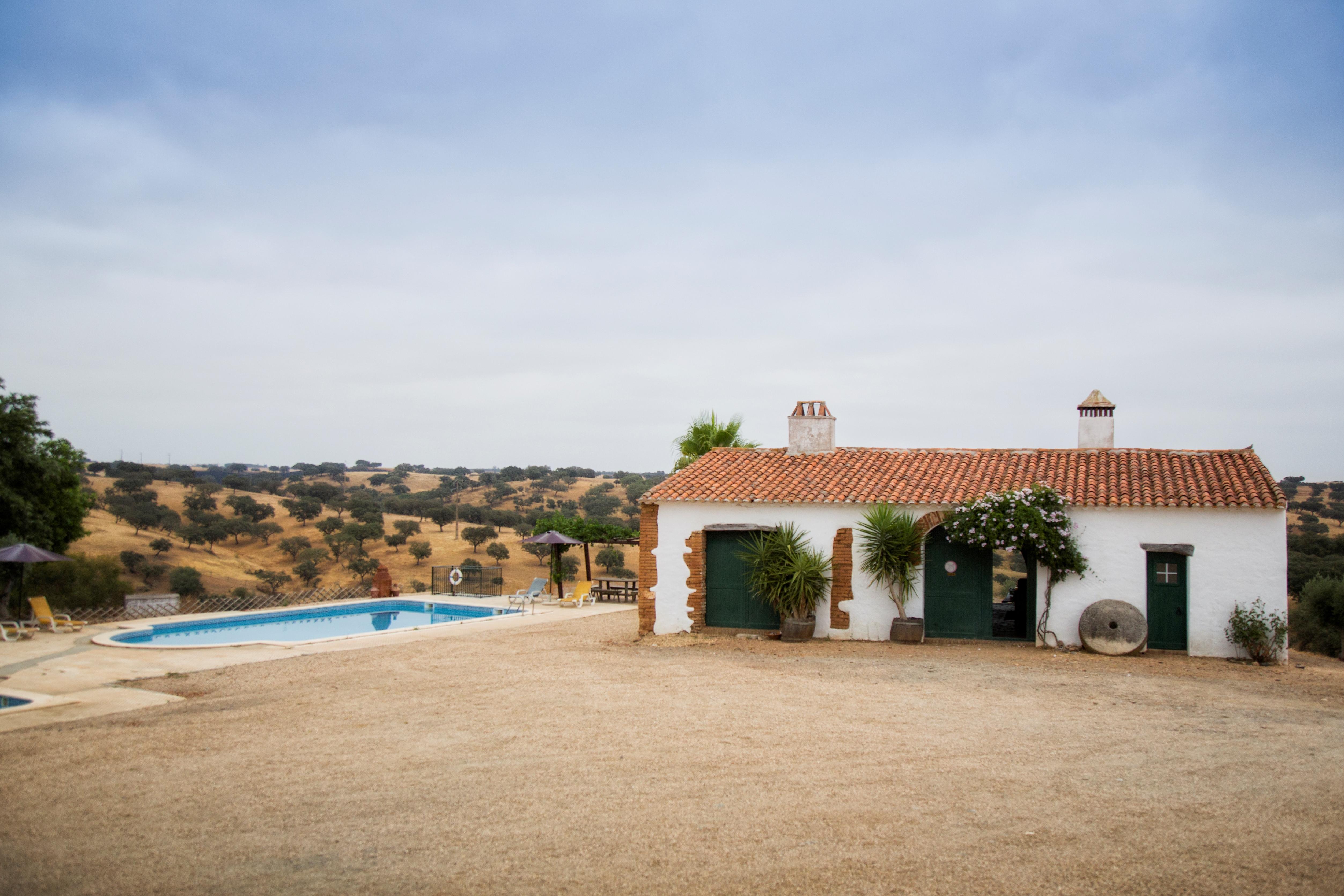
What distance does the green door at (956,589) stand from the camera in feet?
49.8

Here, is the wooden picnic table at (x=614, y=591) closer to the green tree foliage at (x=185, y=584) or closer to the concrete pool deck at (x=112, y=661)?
the concrete pool deck at (x=112, y=661)

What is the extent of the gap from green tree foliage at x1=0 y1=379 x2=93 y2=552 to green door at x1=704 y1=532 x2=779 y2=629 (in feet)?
48.6

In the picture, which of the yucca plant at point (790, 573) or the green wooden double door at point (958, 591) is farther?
the green wooden double door at point (958, 591)

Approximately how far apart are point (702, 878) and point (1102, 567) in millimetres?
11980

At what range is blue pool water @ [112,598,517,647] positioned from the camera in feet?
58.4

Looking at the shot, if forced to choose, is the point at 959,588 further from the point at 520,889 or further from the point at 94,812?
the point at 94,812

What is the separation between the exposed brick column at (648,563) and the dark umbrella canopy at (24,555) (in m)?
11.2

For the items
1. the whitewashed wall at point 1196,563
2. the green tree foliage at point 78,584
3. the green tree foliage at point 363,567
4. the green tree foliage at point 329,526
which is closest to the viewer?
the whitewashed wall at point 1196,563

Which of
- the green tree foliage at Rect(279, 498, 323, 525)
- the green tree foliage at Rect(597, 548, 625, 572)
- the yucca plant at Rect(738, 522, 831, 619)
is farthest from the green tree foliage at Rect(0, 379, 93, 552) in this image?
the green tree foliage at Rect(279, 498, 323, 525)

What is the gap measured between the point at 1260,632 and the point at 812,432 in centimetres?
877

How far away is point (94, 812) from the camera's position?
597 cm

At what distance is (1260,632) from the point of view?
1336 centimetres

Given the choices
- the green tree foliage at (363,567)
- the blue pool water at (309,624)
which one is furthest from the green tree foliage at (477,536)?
the blue pool water at (309,624)

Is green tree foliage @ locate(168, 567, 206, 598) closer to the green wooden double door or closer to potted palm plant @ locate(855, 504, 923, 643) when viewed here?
potted palm plant @ locate(855, 504, 923, 643)
